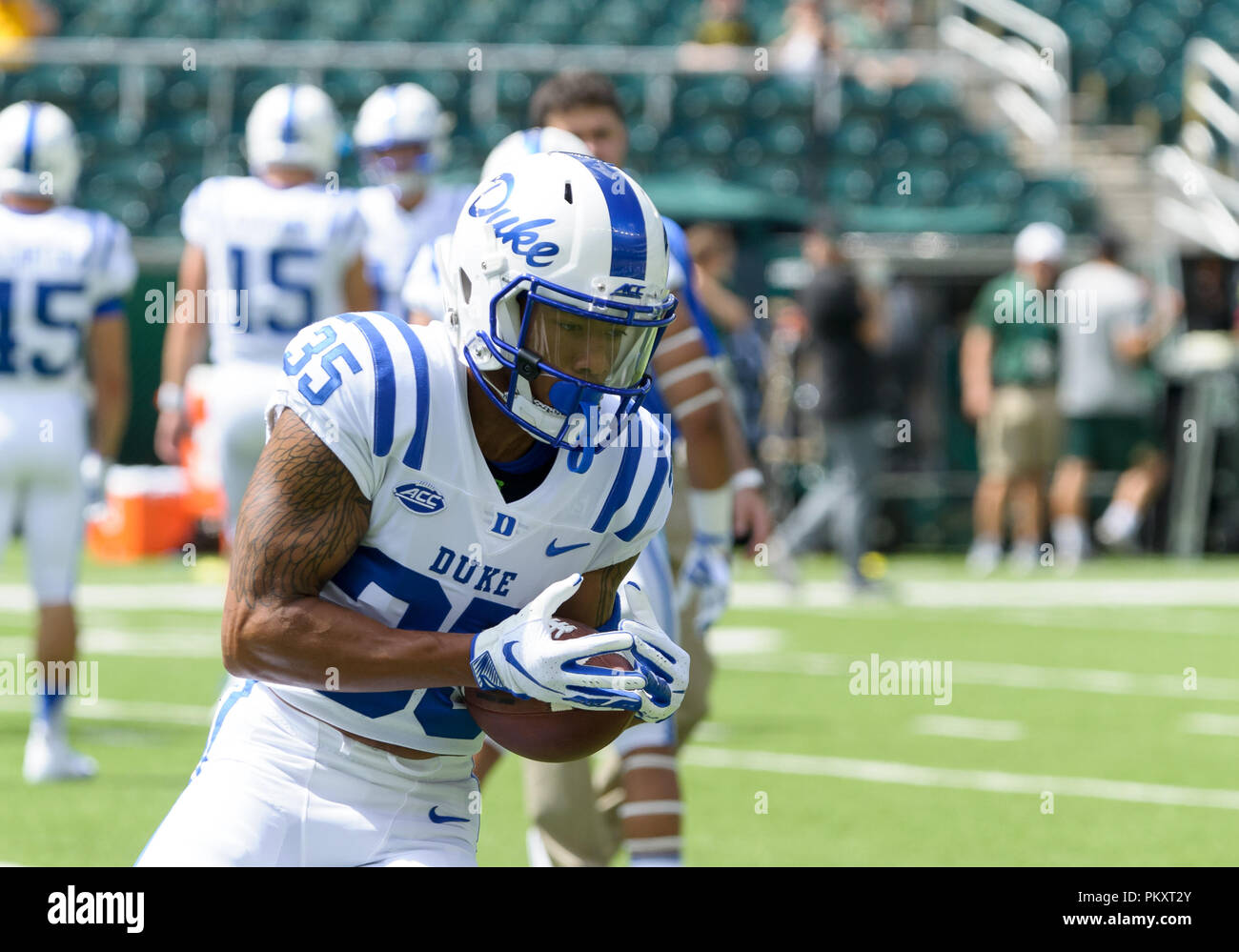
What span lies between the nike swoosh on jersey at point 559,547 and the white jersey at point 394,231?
11.6 ft

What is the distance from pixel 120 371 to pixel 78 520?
51cm

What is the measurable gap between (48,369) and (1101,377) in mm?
9055

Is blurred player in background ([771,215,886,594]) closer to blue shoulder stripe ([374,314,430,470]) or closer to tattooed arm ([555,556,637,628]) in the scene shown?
tattooed arm ([555,556,637,628])

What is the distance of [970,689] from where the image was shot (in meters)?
8.18

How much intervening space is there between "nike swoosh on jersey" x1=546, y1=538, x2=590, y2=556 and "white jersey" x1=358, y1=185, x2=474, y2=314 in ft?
11.6

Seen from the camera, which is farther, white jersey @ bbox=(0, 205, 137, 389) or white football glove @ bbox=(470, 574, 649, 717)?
white jersey @ bbox=(0, 205, 137, 389)

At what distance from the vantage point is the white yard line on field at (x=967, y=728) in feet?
23.5

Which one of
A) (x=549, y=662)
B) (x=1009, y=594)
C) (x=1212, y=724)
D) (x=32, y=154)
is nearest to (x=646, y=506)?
(x=549, y=662)

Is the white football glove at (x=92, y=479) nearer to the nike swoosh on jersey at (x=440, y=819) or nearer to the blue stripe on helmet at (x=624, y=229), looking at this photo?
the nike swoosh on jersey at (x=440, y=819)

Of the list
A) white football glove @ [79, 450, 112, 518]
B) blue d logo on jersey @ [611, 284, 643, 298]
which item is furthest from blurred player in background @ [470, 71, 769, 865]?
white football glove @ [79, 450, 112, 518]

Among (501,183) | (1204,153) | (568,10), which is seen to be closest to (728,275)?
(568,10)

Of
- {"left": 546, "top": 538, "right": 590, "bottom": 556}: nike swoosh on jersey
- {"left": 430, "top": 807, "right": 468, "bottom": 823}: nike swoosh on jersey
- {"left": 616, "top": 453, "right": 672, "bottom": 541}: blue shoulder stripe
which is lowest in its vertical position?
{"left": 430, "top": 807, "right": 468, "bottom": 823}: nike swoosh on jersey

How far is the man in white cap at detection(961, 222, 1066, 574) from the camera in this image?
12.9 meters
